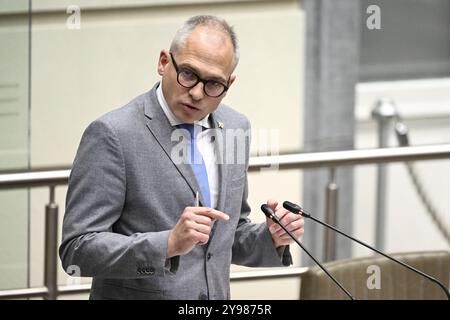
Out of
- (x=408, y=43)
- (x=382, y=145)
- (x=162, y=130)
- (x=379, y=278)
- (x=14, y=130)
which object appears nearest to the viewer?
(x=162, y=130)

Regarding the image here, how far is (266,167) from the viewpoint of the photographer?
→ 4.70 meters

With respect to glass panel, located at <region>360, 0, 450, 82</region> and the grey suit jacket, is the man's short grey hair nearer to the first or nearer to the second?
the grey suit jacket

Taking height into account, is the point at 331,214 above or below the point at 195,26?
below

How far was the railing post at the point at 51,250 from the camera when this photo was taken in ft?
14.0

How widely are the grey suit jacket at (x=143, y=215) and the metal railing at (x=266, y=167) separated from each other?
101 cm

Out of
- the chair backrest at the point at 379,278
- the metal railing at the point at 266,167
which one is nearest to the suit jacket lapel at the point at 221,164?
the chair backrest at the point at 379,278

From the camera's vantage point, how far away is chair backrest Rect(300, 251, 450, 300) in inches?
150

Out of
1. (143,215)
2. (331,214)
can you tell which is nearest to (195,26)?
(143,215)

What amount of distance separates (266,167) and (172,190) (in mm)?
1558

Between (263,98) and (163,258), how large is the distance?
230 cm

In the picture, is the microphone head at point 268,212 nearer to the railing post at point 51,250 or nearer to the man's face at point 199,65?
the man's face at point 199,65

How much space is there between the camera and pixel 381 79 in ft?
20.6

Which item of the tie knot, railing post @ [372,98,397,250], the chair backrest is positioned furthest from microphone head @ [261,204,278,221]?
railing post @ [372,98,397,250]

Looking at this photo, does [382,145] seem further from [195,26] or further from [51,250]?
[195,26]
